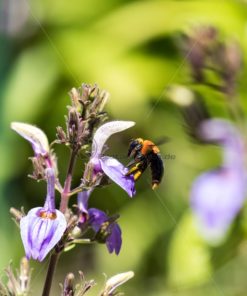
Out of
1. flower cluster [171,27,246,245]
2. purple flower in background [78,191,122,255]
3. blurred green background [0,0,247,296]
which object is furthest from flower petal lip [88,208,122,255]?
blurred green background [0,0,247,296]

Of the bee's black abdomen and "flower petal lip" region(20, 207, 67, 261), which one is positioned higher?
"flower petal lip" region(20, 207, 67, 261)

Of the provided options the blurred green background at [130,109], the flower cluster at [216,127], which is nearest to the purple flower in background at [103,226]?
the flower cluster at [216,127]

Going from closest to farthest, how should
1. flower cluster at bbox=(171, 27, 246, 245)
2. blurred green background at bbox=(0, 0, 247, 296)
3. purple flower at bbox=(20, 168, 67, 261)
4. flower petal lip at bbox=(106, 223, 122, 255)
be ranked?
purple flower at bbox=(20, 168, 67, 261), flower petal lip at bbox=(106, 223, 122, 255), flower cluster at bbox=(171, 27, 246, 245), blurred green background at bbox=(0, 0, 247, 296)

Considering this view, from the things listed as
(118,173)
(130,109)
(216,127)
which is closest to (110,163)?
(118,173)

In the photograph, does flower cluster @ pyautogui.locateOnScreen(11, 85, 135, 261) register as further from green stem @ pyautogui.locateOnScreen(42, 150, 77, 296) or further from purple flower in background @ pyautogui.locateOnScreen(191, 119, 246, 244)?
purple flower in background @ pyautogui.locateOnScreen(191, 119, 246, 244)

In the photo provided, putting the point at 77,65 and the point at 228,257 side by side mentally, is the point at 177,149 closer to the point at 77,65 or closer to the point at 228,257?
the point at 228,257

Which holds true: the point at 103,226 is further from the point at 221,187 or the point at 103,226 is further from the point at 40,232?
the point at 221,187
